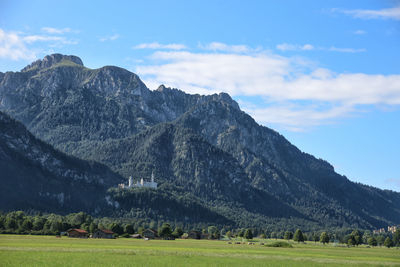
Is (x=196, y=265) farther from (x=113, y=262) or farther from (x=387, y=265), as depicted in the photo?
(x=387, y=265)

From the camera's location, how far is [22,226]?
192 m

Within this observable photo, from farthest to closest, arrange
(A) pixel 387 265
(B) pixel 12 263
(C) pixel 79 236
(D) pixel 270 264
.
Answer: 1. (C) pixel 79 236
2. (A) pixel 387 265
3. (D) pixel 270 264
4. (B) pixel 12 263

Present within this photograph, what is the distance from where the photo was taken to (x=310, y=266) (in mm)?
98312

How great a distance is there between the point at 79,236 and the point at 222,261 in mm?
101052

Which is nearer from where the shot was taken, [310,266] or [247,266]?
[247,266]

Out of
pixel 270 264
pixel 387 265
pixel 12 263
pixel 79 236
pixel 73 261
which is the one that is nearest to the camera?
pixel 12 263

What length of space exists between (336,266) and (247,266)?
2014 centimetres

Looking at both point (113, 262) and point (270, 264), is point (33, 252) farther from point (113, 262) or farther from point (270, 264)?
point (270, 264)

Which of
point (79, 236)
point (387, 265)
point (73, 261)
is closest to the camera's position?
point (73, 261)

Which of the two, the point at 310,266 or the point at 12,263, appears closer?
the point at 12,263

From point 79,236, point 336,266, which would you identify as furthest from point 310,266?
point 79,236

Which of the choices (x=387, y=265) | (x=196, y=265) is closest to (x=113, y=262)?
(x=196, y=265)

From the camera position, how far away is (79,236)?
188000 mm

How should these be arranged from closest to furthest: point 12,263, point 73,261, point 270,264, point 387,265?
point 12,263, point 73,261, point 270,264, point 387,265
